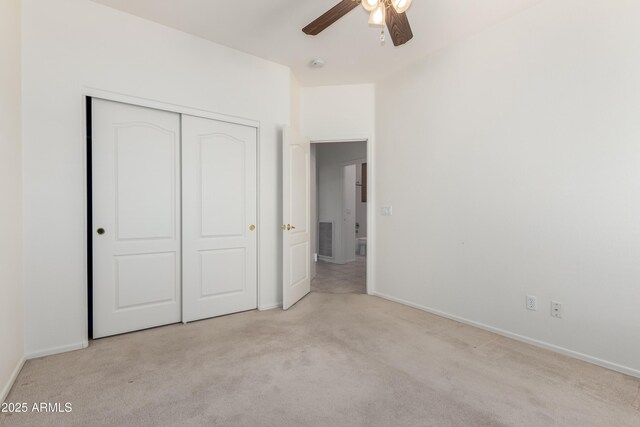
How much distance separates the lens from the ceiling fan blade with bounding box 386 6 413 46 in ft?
5.99

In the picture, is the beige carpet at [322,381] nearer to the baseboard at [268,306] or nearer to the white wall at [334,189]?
the baseboard at [268,306]

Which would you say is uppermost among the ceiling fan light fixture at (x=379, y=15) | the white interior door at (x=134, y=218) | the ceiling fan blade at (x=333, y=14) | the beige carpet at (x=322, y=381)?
the ceiling fan blade at (x=333, y=14)

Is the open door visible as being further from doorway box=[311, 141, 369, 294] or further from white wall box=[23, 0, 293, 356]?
doorway box=[311, 141, 369, 294]

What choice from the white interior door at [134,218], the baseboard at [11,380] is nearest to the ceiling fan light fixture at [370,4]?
the white interior door at [134,218]

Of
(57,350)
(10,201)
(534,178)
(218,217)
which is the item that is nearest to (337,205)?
(218,217)

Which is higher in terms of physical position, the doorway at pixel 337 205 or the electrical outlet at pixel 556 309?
the doorway at pixel 337 205

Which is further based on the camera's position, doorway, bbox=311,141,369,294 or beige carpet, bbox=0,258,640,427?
doorway, bbox=311,141,369,294

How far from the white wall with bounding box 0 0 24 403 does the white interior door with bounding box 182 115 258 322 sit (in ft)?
3.56

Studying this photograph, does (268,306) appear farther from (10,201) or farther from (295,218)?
(10,201)

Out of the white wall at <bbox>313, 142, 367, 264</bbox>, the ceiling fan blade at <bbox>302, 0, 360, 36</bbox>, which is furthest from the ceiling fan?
the white wall at <bbox>313, 142, 367, 264</bbox>

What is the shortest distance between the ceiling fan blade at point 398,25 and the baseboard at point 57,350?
311 cm

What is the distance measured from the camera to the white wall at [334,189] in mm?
5824

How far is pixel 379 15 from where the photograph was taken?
1.80m

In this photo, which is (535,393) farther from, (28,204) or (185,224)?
(28,204)
